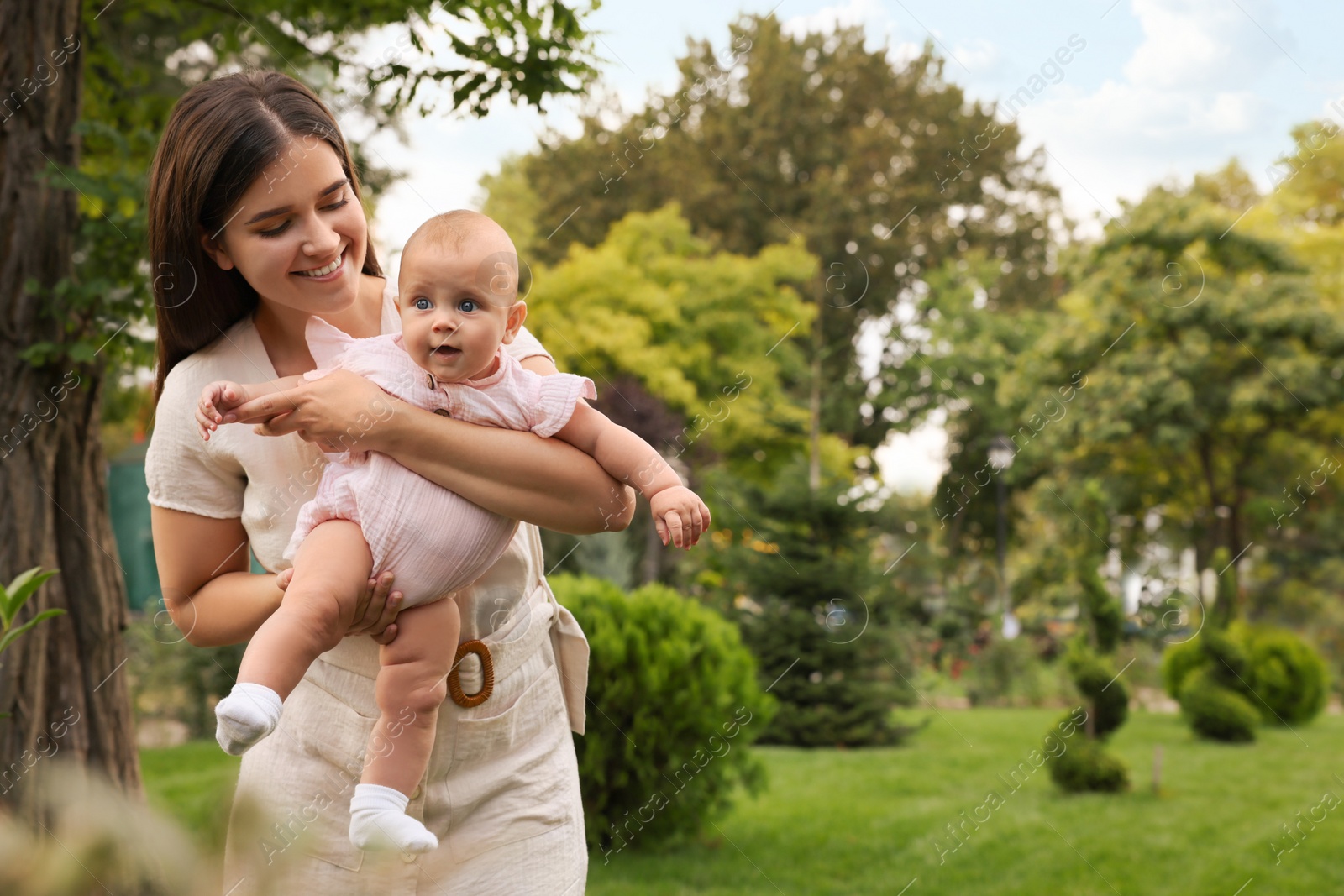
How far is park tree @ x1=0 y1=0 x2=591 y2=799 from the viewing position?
4344mm

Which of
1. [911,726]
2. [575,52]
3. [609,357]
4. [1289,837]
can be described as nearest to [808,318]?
[609,357]

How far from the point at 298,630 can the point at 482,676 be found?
0.35 meters

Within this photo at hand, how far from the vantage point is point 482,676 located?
1.88m

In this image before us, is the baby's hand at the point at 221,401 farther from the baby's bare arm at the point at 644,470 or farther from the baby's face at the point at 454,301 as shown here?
the baby's bare arm at the point at 644,470

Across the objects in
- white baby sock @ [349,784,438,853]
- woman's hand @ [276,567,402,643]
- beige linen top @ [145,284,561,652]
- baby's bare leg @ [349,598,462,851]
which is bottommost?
white baby sock @ [349,784,438,853]

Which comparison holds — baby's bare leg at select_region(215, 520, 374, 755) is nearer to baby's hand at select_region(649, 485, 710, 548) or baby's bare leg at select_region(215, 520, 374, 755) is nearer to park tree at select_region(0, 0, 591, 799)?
baby's hand at select_region(649, 485, 710, 548)

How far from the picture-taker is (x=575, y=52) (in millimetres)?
4477

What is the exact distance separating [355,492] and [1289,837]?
8.24m

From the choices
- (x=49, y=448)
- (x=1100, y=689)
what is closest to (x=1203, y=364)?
(x=1100, y=689)

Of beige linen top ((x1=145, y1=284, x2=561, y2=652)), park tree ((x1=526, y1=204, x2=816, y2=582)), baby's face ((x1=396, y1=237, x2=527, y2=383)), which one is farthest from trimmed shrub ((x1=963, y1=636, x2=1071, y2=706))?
baby's face ((x1=396, y1=237, x2=527, y2=383))

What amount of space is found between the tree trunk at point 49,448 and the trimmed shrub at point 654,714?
8.84 feet

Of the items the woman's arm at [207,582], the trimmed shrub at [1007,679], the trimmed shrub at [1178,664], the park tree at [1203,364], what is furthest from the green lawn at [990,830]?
the park tree at [1203,364]

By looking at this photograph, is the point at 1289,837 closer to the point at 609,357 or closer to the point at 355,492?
the point at 355,492

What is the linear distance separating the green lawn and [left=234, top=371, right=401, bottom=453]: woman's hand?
4121mm
